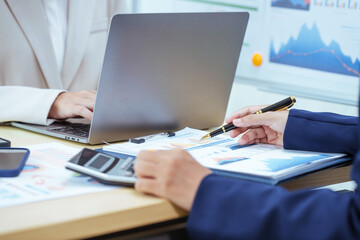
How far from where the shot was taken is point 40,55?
1.74 meters

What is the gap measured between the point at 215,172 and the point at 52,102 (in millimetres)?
583

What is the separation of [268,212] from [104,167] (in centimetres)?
32

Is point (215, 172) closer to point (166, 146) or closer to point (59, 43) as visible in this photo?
point (166, 146)

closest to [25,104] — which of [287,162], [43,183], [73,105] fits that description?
[73,105]

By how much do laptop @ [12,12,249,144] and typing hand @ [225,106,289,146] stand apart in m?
0.16

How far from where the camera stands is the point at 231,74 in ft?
4.87

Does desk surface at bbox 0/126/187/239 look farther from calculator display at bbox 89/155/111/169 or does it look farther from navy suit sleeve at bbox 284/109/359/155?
navy suit sleeve at bbox 284/109/359/155

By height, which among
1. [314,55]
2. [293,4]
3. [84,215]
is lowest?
[84,215]

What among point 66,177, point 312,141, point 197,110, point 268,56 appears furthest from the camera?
point 268,56

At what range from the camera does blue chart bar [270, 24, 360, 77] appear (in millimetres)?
1839

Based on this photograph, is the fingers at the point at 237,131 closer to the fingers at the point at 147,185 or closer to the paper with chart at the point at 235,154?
the paper with chart at the point at 235,154

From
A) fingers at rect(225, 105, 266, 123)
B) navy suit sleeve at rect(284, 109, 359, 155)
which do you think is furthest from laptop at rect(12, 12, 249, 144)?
navy suit sleeve at rect(284, 109, 359, 155)

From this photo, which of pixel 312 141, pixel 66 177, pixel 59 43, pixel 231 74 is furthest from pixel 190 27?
pixel 59 43

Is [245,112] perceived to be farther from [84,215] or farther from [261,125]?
[84,215]
